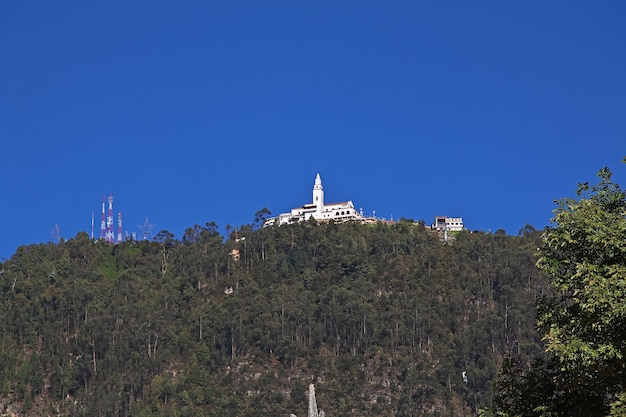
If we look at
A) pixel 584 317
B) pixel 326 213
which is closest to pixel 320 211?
pixel 326 213

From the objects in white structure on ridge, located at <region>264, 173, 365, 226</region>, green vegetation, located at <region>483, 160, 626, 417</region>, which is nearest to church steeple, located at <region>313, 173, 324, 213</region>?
white structure on ridge, located at <region>264, 173, 365, 226</region>

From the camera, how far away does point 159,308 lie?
125 metres

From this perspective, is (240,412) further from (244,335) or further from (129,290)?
(129,290)

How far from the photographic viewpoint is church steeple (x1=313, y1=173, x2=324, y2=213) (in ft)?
516

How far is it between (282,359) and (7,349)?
29.5 metres

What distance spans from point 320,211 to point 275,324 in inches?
1647

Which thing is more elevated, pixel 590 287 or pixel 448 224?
pixel 448 224

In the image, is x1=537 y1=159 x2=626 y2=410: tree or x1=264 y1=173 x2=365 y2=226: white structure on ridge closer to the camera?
x1=537 y1=159 x2=626 y2=410: tree

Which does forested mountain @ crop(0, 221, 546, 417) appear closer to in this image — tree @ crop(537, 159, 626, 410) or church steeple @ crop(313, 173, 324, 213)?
church steeple @ crop(313, 173, 324, 213)

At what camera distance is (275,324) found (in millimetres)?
118188

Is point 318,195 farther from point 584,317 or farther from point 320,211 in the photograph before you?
point 584,317

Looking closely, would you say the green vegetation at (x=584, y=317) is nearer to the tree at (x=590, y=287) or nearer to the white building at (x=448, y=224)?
the tree at (x=590, y=287)

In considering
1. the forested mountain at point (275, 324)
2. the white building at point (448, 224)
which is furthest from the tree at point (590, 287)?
the white building at point (448, 224)

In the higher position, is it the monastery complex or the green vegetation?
the monastery complex
